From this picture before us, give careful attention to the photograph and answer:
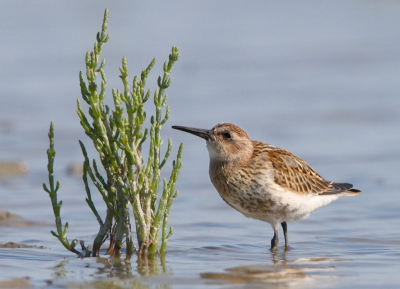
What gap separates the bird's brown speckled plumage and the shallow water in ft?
1.15

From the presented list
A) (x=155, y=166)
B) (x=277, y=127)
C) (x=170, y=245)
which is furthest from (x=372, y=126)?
(x=155, y=166)

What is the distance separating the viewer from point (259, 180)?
8102mm

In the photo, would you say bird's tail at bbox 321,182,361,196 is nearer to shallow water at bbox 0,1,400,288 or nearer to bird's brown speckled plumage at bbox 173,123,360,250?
bird's brown speckled plumage at bbox 173,123,360,250

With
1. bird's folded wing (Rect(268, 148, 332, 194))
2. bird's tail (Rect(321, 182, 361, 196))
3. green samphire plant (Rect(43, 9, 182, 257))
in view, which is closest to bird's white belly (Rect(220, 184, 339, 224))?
bird's folded wing (Rect(268, 148, 332, 194))

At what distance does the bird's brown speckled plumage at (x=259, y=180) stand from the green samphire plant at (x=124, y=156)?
4.28 feet

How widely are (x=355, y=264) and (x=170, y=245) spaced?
1801 mm

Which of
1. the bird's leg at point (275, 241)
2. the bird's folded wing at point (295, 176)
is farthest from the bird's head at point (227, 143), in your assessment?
the bird's leg at point (275, 241)

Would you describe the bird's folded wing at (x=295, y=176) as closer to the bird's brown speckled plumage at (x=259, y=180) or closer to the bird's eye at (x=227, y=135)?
the bird's brown speckled plumage at (x=259, y=180)

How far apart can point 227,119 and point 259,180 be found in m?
5.67

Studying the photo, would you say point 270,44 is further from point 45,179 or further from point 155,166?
point 155,166

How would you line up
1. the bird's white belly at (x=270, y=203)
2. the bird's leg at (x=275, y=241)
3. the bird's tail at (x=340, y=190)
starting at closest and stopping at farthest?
1. the bird's leg at (x=275, y=241)
2. the bird's white belly at (x=270, y=203)
3. the bird's tail at (x=340, y=190)

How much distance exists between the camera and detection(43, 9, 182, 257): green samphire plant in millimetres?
6410

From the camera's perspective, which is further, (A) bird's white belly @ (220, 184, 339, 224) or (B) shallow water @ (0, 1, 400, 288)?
(A) bird's white belly @ (220, 184, 339, 224)

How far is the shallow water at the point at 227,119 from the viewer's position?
6.70 m
